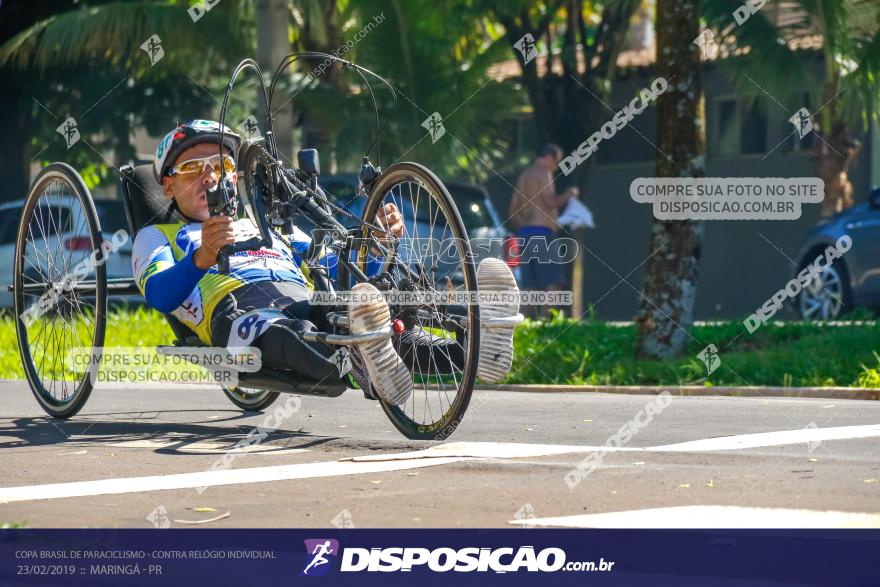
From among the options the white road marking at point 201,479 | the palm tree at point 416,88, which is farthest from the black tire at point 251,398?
the palm tree at point 416,88

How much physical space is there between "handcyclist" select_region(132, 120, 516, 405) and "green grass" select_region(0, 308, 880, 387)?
3880 millimetres

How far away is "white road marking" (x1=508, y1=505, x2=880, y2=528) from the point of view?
14.6 ft

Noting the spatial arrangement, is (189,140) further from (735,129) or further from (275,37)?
(735,129)

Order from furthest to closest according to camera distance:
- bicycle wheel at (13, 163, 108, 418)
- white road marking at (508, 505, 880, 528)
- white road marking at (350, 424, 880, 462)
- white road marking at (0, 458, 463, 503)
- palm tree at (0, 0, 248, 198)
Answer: palm tree at (0, 0, 248, 198) → bicycle wheel at (13, 163, 108, 418) → white road marking at (350, 424, 880, 462) → white road marking at (0, 458, 463, 503) → white road marking at (508, 505, 880, 528)

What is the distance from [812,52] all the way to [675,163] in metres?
6.49

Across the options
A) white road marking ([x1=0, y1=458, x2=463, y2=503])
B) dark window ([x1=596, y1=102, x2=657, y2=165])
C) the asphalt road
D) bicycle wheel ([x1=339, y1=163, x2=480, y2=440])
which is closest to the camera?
the asphalt road

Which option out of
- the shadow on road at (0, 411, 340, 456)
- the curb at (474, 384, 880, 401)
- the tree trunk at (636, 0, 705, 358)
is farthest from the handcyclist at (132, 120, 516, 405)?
the tree trunk at (636, 0, 705, 358)

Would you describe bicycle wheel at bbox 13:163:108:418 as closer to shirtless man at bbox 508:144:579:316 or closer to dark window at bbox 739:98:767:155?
shirtless man at bbox 508:144:579:316

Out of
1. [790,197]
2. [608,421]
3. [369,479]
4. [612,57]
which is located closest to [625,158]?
[612,57]

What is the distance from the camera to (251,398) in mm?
8188

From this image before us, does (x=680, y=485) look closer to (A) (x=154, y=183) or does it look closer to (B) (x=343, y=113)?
(A) (x=154, y=183)

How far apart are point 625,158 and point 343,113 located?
514cm

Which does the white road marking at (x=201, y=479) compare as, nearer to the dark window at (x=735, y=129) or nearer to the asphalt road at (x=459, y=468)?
the asphalt road at (x=459, y=468)

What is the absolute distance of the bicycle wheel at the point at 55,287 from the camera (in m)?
7.72
